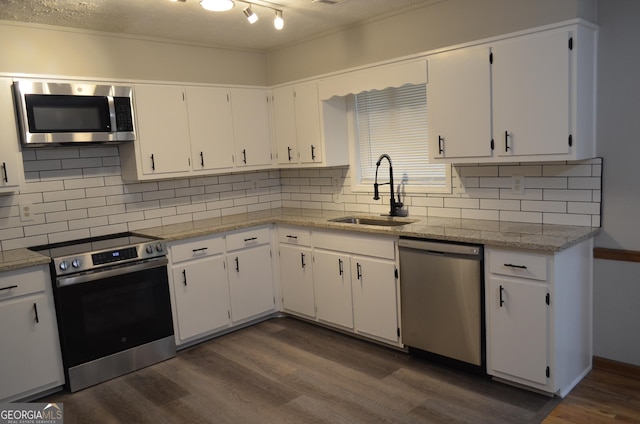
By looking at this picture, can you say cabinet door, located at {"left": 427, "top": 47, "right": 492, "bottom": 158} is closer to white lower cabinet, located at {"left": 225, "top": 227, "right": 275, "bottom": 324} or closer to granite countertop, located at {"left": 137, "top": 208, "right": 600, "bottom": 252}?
Result: granite countertop, located at {"left": 137, "top": 208, "right": 600, "bottom": 252}

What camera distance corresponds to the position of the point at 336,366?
3.45 meters

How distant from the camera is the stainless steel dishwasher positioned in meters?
3.02

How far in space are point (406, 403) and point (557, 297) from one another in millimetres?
1061

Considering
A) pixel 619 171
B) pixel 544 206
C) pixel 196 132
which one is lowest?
pixel 544 206

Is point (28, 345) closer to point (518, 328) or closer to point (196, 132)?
point (196, 132)

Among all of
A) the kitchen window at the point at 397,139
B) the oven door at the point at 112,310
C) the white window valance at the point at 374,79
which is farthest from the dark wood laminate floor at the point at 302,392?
the white window valance at the point at 374,79

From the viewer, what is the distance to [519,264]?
9.19 feet

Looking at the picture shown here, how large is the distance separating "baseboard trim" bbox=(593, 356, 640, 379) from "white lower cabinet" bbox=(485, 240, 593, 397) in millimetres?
147

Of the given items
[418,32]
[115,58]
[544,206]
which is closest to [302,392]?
[544,206]

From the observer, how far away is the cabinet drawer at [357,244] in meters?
3.49

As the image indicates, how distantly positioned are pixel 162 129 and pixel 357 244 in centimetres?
185

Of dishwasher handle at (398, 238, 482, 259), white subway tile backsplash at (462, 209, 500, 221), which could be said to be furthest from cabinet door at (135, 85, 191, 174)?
white subway tile backsplash at (462, 209, 500, 221)

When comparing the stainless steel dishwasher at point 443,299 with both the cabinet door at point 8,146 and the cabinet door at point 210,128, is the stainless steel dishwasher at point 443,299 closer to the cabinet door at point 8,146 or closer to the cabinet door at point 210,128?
the cabinet door at point 210,128

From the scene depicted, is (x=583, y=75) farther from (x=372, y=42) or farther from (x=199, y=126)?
(x=199, y=126)
